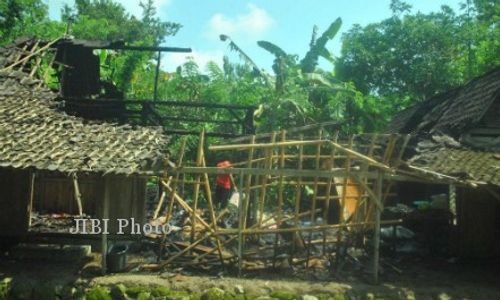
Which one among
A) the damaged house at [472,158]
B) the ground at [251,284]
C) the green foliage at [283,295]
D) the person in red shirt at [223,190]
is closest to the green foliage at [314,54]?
the damaged house at [472,158]

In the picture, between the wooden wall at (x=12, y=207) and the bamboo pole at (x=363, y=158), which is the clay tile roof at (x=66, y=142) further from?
the bamboo pole at (x=363, y=158)

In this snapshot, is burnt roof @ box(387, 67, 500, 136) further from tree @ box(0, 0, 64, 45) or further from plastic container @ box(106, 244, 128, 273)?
tree @ box(0, 0, 64, 45)

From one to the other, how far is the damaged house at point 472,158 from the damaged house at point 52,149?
5.61 metres

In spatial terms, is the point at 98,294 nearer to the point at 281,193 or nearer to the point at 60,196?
the point at 281,193

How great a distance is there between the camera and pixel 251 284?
8086 millimetres

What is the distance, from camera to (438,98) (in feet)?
53.2

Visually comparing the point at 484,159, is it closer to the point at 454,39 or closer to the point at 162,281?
the point at 162,281

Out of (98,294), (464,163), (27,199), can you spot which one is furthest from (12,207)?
(464,163)

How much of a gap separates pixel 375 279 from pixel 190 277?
3.44 m

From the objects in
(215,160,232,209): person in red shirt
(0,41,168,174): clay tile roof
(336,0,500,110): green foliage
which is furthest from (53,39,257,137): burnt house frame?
(336,0,500,110): green foliage

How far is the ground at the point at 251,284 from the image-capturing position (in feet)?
26.0

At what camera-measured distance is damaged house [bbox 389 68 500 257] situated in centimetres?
919

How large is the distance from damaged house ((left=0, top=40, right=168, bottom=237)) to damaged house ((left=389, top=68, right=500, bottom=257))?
561cm

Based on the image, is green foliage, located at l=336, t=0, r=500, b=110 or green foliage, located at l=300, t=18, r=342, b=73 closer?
green foliage, located at l=300, t=18, r=342, b=73
